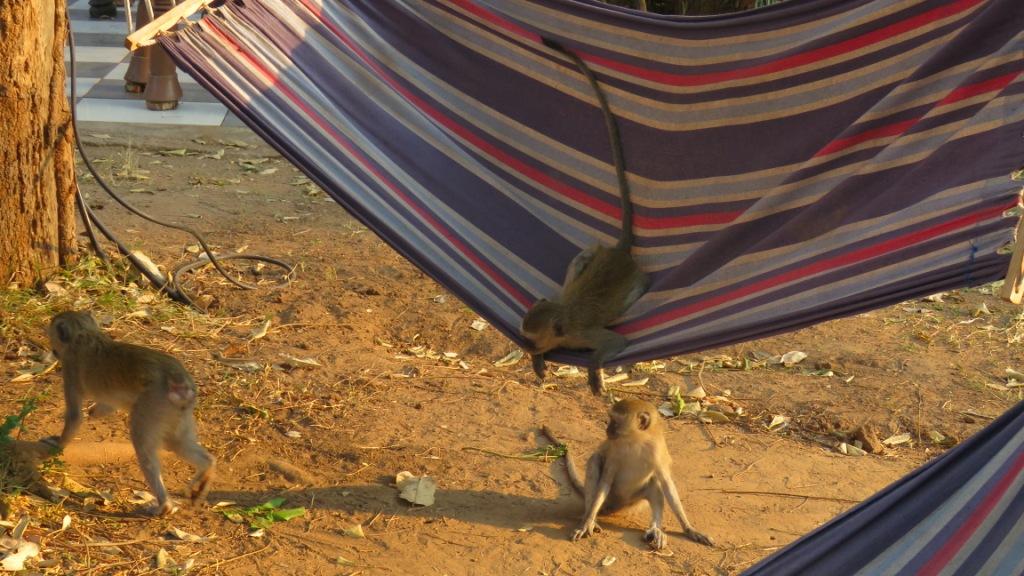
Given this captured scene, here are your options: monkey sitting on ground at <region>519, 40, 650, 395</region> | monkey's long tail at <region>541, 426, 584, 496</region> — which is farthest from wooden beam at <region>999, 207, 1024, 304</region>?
monkey's long tail at <region>541, 426, 584, 496</region>

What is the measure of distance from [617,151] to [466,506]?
1463mm

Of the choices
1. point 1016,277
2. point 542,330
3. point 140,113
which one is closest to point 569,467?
point 542,330

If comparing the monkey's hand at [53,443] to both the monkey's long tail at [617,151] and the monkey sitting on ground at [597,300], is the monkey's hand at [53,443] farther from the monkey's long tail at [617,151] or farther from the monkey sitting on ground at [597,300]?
the monkey's long tail at [617,151]

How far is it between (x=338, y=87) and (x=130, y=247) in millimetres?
2355

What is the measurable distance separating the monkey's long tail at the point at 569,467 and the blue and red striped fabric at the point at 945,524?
6.69ft

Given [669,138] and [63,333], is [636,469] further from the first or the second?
[63,333]

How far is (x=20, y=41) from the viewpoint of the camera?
5504 millimetres

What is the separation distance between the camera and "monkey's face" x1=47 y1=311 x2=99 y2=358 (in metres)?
4.28

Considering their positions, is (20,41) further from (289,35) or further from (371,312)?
(371,312)

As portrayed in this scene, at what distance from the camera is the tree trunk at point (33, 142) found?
5508mm

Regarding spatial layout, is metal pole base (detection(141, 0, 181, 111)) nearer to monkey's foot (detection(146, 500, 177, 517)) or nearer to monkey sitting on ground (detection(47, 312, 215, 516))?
monkey sitting on ground (detection(47, 312, 215, 516))

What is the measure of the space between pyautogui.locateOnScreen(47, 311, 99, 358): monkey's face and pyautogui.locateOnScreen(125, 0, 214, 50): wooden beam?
0.99 m

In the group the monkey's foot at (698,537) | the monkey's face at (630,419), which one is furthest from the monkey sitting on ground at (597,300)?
the monkey's foot at (698,537)

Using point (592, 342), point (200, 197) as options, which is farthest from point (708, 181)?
point (200, 197)
